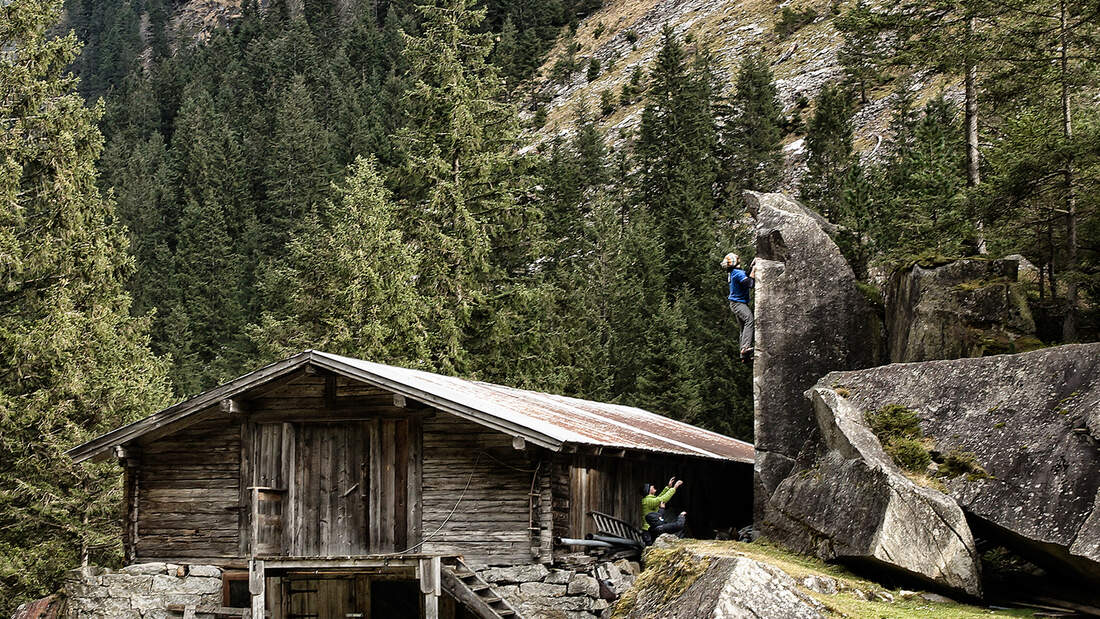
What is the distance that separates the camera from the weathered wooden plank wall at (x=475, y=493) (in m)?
17.4

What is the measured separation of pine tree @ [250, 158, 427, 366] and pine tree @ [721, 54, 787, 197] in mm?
26530

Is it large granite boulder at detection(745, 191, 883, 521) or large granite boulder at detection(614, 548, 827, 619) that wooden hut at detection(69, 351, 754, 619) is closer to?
large granite boulder at detection(745, 191, 883, 521)

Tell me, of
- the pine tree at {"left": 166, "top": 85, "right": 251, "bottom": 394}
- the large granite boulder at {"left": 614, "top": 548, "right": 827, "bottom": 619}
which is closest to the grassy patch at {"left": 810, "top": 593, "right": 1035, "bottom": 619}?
the large granite boulder at {"left": 614, "top": 548, "right": 827, "bottom": 619}

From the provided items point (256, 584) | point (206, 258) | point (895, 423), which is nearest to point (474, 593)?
point (256, 584)

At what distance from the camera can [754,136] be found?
5991cm

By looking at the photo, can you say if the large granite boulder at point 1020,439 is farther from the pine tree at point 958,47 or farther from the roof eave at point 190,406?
the roof eave at point 190,406

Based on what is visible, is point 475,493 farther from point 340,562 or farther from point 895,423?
point 895,423

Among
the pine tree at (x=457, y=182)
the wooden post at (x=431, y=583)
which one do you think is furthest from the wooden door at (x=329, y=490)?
the pine tree at (x=457, y=182)

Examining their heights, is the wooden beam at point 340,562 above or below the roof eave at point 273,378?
below

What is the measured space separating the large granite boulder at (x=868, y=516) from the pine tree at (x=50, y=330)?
Answer: 20017 mm

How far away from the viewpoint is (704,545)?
47.1 ft

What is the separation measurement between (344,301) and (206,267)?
3479 cm

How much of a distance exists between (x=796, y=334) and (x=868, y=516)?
6403 mm

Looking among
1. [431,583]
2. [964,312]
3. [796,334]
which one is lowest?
[431,583]
